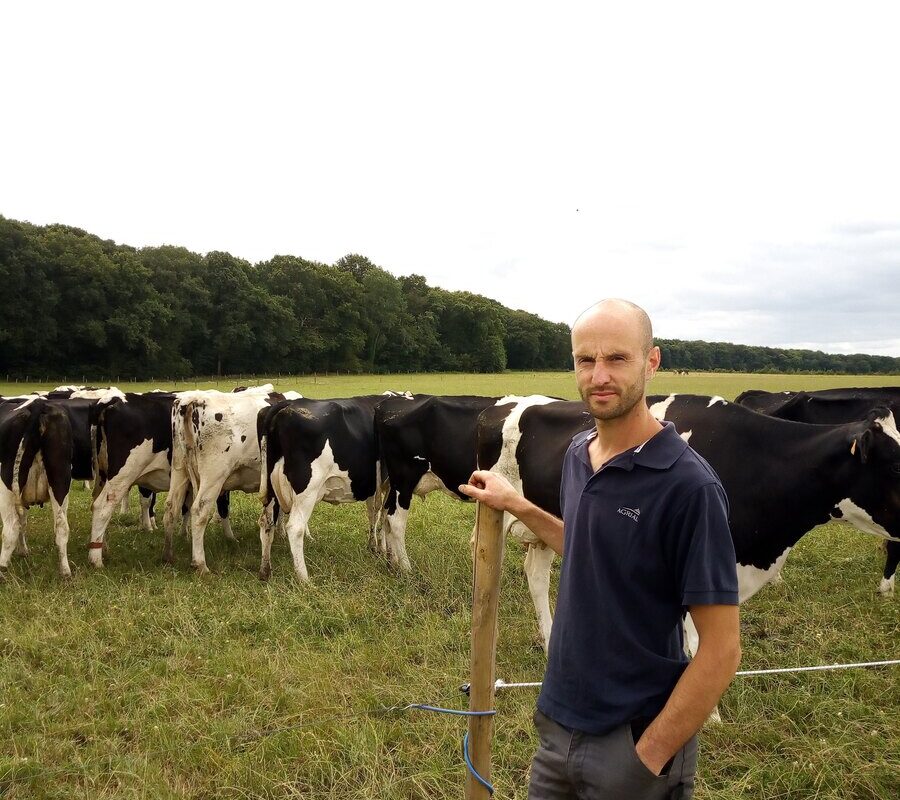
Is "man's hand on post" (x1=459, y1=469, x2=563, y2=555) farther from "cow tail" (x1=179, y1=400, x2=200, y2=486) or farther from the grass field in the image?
"cow tail" (x1=179, y1=400, x2=200, y2=486)

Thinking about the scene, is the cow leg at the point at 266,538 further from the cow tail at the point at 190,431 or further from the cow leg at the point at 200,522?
the cow tail at the point at 190,431

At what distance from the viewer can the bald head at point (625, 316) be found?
6.74 ft

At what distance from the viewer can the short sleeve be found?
179 centimetres

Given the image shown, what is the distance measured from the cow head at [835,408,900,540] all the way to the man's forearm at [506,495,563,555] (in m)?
3.45

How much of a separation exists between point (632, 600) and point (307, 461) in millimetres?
6816

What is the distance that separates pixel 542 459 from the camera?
582cm

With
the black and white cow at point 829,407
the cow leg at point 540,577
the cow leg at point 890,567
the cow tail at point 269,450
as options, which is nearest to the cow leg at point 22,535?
the cow tail at point 269,450

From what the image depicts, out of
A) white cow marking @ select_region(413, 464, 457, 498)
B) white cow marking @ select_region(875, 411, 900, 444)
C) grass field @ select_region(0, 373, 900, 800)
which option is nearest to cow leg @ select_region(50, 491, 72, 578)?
grass field @ select_region(0, 373, 900, 800)

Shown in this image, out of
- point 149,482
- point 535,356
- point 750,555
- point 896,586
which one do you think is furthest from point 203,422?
point 535,356

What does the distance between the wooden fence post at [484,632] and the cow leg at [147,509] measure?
30.2ft

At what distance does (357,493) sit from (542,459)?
3.86m

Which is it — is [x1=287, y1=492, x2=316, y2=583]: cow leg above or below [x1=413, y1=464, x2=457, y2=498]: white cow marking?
below

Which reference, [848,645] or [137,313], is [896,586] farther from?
[137,313]

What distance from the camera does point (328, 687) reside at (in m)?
4.80
